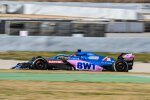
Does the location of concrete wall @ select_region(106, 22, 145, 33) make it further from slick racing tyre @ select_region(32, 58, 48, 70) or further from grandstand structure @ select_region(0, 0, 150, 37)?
slick racing tyre @ select_region(32, 58, 48, 70)

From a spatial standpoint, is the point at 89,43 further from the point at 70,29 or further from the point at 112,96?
the point at 112,96

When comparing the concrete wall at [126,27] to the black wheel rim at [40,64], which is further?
the concrete wall at [126,27]

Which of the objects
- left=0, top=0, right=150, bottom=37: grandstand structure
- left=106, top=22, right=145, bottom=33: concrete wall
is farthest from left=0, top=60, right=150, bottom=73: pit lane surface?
left=106, top=22, right=145, bottom=33: concrete wall

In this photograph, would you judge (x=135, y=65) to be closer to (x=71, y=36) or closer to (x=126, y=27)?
(x=71, y=36)

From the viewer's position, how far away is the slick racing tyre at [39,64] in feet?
39.1

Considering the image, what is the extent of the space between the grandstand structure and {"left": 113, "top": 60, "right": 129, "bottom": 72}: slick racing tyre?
23.7ft

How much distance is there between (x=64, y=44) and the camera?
17.0 m

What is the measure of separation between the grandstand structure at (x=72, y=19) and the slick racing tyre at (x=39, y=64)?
7.13 m

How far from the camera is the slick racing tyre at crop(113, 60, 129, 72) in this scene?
12264 millimetres

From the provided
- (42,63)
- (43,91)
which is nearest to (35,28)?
(42,63)

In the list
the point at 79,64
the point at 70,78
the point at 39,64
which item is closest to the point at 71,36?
the point at 79,64

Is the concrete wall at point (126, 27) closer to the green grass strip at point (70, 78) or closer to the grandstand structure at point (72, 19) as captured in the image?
the grandstand structure at point (72, 19)

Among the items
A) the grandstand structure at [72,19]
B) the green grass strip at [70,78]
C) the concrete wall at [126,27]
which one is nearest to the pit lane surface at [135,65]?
the green grass strip at [70,78]

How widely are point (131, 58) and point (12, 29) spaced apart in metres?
8.47
